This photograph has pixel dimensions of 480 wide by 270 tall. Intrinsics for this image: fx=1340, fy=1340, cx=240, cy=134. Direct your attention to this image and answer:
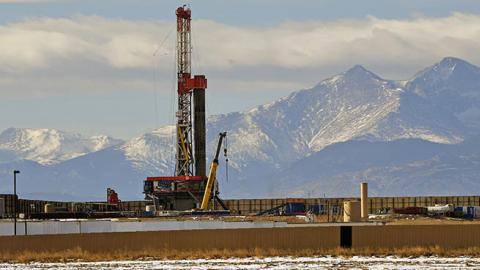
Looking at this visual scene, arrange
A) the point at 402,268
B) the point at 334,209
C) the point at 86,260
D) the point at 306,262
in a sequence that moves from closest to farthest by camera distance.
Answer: the point at 402,268
the point at 306,262
the point at 86,260
the point at 334,209

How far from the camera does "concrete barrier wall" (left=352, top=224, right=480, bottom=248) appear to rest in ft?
277

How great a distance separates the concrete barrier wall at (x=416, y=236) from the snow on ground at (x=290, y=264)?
5.64 m

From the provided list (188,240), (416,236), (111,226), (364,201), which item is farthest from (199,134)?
(416,236)

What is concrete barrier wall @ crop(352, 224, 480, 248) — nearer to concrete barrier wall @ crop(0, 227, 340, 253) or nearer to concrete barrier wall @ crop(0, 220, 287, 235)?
concrete barrier wall @ crop(0, 227, 340, 253)

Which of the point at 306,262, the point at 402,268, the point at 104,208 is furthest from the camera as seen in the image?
the point at 104,208

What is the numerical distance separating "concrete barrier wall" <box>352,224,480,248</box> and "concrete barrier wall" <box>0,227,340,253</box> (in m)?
1.75

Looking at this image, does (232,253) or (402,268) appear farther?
(232,253)

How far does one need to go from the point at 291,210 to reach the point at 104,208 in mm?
29908

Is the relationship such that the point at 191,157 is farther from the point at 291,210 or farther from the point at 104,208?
the point at 291,210

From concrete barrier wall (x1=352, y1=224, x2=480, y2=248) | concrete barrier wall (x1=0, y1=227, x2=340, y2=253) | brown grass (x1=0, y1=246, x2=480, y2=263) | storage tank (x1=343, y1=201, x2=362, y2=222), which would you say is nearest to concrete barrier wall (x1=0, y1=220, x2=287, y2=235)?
storage tank (x1=343, y1=201, x2=362, y2=222)

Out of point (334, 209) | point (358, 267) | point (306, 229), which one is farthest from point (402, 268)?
point (334, 209)

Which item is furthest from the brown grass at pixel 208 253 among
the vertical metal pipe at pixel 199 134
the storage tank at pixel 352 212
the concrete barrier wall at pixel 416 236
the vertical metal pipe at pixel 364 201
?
the vertical metal pipe at pixel 199 134

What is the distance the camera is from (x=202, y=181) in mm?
193250

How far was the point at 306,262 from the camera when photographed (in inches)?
2945
